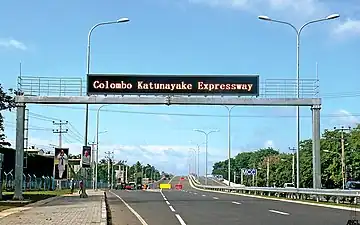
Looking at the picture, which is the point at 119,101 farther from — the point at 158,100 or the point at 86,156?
the point at 86,156

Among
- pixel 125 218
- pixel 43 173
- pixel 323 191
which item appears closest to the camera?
pixel 125 218

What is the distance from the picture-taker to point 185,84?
121 feet

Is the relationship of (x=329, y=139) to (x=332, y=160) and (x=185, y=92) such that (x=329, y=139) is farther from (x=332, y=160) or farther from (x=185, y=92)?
(x=185, y=92)

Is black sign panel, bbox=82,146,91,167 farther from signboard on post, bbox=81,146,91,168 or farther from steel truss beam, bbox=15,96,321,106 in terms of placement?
steel truss beam, bbox=15,96,321,106

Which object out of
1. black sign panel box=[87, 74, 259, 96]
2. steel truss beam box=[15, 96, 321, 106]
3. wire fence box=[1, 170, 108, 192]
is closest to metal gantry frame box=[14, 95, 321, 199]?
steel truss beam box=[15, 96, 321, 106]

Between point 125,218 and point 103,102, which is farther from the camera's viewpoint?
point 103,102

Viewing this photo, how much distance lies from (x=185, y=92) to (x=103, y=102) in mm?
5091

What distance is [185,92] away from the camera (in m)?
36.9

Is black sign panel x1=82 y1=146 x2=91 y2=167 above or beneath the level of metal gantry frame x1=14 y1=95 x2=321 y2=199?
beneath

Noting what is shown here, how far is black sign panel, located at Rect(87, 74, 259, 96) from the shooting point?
3669 cm

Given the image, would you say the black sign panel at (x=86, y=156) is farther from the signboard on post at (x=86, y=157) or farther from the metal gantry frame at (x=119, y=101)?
the metal gantry frame at (x=119, y=101)

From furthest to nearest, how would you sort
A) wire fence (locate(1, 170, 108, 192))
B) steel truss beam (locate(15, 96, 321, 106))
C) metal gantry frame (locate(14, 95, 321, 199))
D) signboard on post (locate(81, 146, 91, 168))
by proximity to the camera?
wire fence (locate(1, 170, 108, 192)) → signboard on post (locate(81, 146, 91, 168)) → steel truss beam (locate(15, 96, 321, 106)) → metal gantry frame (locate(14, 95, 321, 199))

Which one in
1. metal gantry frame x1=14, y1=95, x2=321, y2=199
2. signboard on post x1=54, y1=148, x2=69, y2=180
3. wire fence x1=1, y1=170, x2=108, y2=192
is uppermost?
metal gantry frame x1=14, y1=95, x2=321, y2=199

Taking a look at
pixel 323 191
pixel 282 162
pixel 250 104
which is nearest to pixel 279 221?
pixel 323 191
